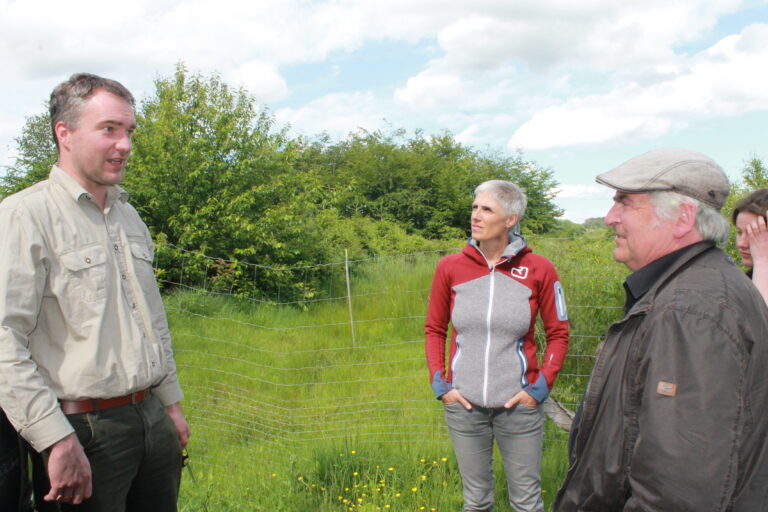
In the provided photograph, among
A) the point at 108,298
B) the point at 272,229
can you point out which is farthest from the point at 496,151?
the point at 108,298

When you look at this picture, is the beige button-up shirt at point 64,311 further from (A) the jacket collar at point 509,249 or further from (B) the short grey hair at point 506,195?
(B) the short grey hair at point 506,195

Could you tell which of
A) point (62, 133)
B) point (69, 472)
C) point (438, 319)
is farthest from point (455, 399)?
point (62, 133)

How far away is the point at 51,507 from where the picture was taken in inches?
73.2

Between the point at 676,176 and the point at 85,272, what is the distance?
1.83 meters

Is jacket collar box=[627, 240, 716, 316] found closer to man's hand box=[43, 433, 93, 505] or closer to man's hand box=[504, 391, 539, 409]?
man's hand box=[504, 391, 539, 409]

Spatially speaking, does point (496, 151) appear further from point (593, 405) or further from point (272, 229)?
point (593, 405)

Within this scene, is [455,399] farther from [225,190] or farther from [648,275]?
[225,190]

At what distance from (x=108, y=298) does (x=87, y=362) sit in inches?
8.9

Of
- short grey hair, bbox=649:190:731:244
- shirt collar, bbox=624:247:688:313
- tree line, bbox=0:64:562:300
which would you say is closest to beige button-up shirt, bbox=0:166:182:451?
shirt collar, bbox=624:247:688:313

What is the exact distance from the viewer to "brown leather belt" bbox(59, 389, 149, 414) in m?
1.81

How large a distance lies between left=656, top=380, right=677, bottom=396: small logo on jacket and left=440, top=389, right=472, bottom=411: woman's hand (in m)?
1.44

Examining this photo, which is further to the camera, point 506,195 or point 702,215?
point 506,195

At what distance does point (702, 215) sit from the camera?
1.46 metres

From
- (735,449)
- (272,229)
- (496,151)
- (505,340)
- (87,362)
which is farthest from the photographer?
(496,151)
